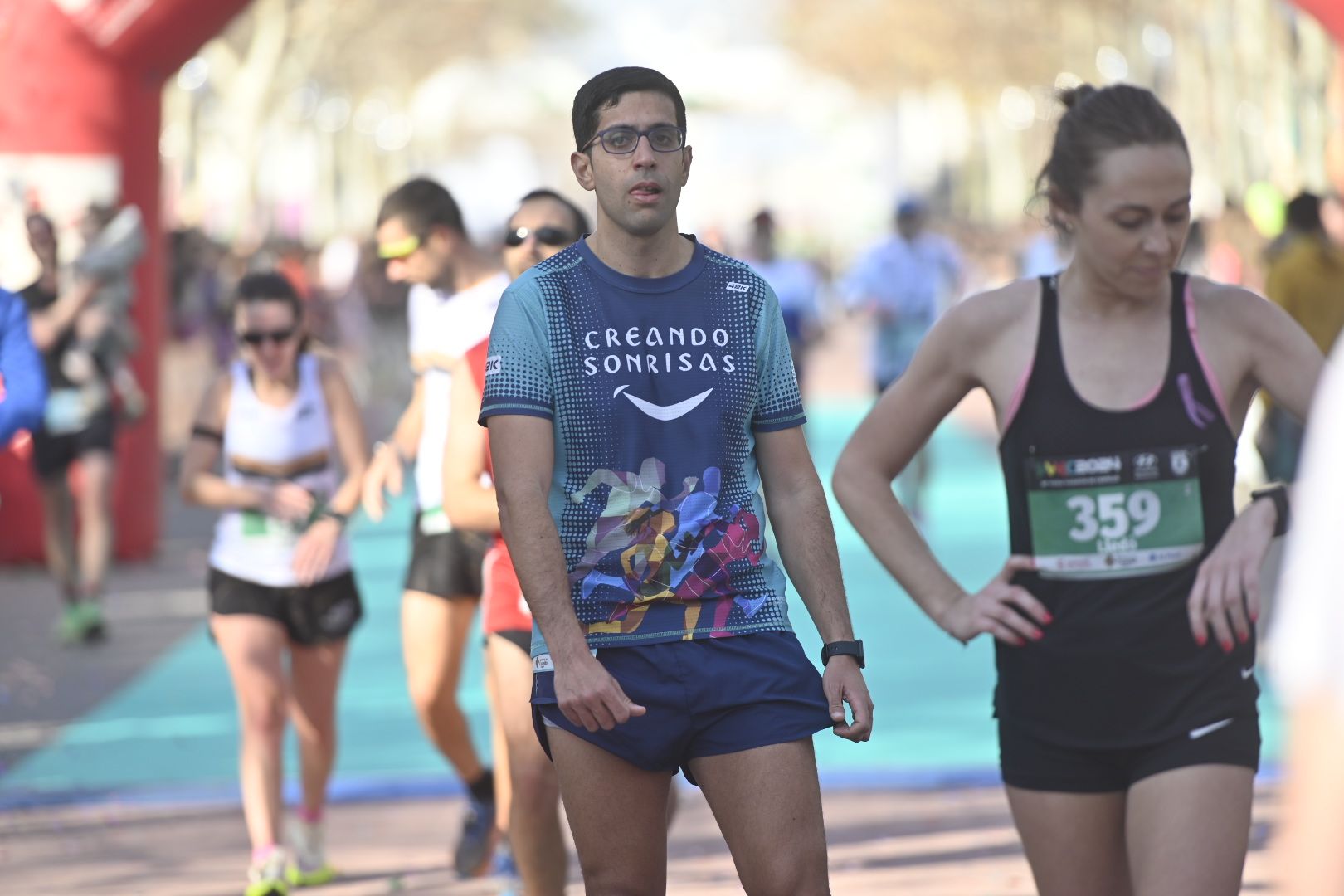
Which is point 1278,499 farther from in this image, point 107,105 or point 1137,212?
point 107,105

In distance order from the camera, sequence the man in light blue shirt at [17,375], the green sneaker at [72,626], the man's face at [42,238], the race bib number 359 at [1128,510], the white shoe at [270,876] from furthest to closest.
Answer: the green sneaker at [72,626]
the man's face at [42,238]
the white shoe at [270,876]
the man in light blue shirt at [17,375]
the race bib number 359 at [1128,510]

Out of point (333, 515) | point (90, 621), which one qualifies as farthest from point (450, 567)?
point (90, 621)

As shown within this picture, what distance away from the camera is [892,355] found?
15.6 m

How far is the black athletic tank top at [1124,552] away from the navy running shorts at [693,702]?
477 millimetres

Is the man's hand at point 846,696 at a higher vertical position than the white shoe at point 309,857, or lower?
higher

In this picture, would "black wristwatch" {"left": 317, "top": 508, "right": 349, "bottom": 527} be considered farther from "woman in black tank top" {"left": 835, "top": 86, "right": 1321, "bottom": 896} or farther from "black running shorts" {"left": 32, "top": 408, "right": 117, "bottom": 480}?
"black running shorts" {"left": 32, "top": 408, "right": 117, "bottom": 480}

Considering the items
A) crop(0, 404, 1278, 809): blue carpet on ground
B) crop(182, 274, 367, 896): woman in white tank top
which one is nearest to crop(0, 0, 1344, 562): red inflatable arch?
crop(0, 404, 1278, 809): blue carpet on ground

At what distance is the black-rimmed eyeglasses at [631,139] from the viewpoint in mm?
3898

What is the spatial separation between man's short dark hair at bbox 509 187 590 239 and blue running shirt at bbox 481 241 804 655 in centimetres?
199

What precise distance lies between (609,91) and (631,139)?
0.10 metres

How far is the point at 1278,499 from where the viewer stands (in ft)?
13.2

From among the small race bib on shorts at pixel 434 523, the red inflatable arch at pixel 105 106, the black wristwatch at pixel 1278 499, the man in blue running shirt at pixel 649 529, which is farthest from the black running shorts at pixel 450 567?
the red inflatable arch at pixel 105 106

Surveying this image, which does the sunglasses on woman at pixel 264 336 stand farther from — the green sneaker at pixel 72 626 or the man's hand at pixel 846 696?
the green sneaker at pixel 72 626

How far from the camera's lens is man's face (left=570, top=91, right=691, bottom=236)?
12.7ft
